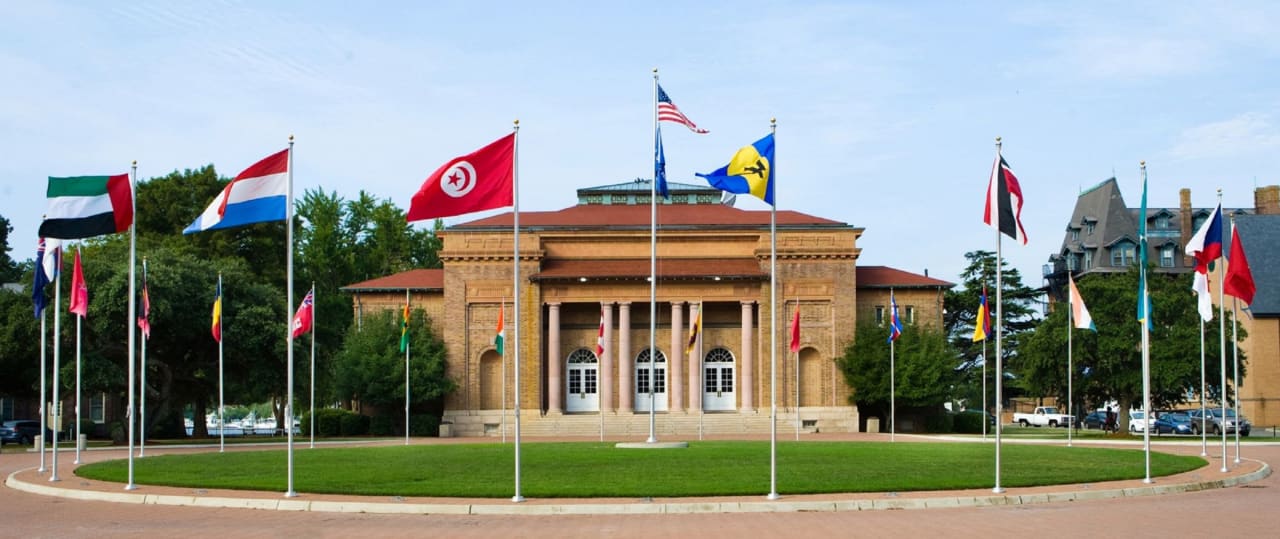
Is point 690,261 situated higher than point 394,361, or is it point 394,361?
point 690,261

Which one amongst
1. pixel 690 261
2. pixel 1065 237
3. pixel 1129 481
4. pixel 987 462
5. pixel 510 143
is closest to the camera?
pixel 510 143

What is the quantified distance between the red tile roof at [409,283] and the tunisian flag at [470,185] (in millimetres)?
47500

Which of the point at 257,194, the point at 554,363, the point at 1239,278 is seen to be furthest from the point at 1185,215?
the point at 257,194

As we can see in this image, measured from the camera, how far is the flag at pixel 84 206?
90.3ft

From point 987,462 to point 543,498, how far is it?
44.7 ft

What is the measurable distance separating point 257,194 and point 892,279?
51579 mm

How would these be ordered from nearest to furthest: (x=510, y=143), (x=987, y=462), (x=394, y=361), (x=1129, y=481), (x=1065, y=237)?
(x=510, y=143), (x=1129, y=481), (x=987, y=462), (x=394, y=361), (x=1065, y=237)

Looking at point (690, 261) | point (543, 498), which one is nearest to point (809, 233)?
point (690, 261)

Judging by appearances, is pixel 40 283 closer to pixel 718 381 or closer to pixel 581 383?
pixel 581 383

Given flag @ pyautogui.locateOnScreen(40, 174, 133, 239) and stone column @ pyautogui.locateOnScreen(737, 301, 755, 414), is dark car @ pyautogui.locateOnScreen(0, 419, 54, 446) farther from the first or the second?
flag @ pyautogui.locateOnScreen(40, 174, 133, 239)

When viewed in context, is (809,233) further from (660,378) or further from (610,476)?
(610,476)

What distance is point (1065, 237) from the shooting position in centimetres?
10975

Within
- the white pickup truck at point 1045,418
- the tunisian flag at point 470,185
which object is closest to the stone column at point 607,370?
the white pickup truck at point 1045,418

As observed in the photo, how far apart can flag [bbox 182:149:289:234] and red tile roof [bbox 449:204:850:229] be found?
142 feet
